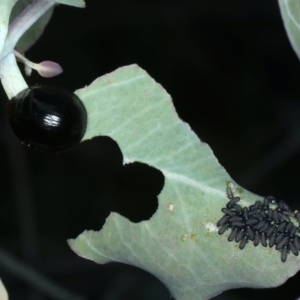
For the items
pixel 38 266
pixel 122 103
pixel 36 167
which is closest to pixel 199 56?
pixel 36 167

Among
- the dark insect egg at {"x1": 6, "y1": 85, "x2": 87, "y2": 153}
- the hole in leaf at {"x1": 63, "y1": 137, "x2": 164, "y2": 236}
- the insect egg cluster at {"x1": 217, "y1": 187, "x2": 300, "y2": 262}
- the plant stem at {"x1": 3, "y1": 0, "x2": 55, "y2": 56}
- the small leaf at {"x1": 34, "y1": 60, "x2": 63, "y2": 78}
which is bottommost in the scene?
the hole in leaf at {"x1": 63, "y1": 137, "x2": 164, "y2": 236}

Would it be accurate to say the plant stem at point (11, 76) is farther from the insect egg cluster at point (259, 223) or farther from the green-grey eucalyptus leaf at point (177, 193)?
the insect egg cluster at point (259, 223)

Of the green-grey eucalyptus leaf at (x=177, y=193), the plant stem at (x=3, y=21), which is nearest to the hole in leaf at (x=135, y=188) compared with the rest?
the green-grey eucalyptus leaf at (x=177, y=193)

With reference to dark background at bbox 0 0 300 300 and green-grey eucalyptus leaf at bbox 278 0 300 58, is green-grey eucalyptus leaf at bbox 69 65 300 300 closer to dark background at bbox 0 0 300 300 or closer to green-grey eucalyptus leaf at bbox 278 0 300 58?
green-grey eucalyptus leaf at bbox 278 0 300 58

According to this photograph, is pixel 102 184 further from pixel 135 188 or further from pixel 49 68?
pixel 49 68

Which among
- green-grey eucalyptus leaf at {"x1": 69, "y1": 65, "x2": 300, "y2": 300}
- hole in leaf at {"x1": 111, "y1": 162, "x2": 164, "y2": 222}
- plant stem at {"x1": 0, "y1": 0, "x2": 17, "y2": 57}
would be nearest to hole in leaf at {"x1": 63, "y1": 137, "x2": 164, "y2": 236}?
hole in leaf at {"x1": 111, "y1": 162, "x2": 164, "y2": 222}

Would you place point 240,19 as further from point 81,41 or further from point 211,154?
point 211,154

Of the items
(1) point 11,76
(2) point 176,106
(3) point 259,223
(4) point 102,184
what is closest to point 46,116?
(1) point 11,76

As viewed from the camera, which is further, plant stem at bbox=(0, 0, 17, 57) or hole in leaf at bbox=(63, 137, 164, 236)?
hole in leaf at bbox=(63, 137, 164, 236)
